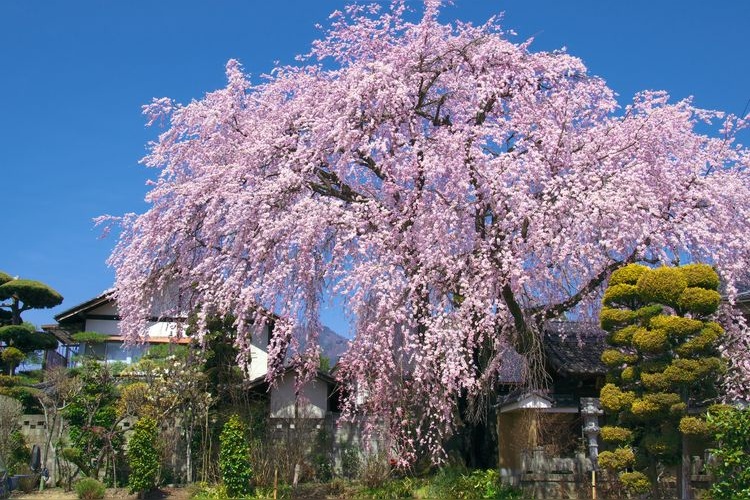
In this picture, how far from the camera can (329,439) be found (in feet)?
52.9

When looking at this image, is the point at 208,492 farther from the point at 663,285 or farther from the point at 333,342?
the point at 663,285

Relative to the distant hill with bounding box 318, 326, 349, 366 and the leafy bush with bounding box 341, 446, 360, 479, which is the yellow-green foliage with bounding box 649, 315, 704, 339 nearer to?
the distant hill with bounding box 318, 326, 349, 366

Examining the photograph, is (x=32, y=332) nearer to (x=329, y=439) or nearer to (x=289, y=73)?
(x=329, y=439)

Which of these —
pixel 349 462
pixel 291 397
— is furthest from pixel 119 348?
pixel 349 462

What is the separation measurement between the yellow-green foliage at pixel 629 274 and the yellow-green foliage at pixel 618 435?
7.15ft

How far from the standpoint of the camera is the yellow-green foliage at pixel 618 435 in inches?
436

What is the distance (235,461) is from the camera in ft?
45.4

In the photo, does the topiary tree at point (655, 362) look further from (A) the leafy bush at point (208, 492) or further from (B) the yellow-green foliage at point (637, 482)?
(A) the leafy bush at point (208, 492)

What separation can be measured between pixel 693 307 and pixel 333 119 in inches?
248

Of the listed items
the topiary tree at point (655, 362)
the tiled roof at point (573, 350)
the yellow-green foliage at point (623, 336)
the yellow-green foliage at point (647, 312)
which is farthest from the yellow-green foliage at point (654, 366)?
the tiled roof at point (573, 350)

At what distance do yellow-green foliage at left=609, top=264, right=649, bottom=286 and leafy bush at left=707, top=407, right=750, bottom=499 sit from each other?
7.20ft

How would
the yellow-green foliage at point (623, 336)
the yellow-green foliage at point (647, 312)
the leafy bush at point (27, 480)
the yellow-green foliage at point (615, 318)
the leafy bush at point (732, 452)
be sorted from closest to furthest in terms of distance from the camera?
1. the leafy bush at point (732, 452)
2. the yellow-green foliage at point (647, 312)
3. the yellow-green foliage at point (623, 336)
4. the yellow-green foliage at point (615, 318)
5. the leafy bush at point (27, 480)

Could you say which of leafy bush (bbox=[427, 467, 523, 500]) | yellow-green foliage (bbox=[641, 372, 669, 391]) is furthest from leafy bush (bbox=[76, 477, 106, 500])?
yellow-green foliage (bbox=[641, 372, 669, 391])

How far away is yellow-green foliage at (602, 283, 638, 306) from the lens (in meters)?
11.1
